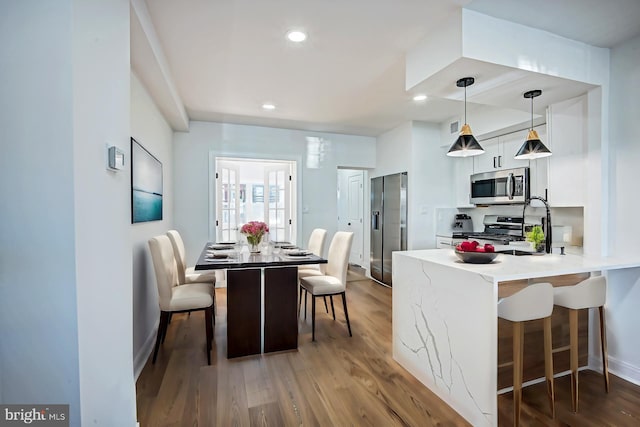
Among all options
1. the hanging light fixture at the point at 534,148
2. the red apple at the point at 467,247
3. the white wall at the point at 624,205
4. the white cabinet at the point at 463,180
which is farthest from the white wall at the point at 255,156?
the white wall at the point at 624,205

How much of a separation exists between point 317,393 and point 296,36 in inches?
98.4

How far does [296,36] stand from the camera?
2240 millimetres

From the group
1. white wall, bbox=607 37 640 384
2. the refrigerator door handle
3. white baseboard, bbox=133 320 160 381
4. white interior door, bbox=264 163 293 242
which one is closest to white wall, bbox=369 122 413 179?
the refrigerator door handle

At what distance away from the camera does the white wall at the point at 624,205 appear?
2189 mm

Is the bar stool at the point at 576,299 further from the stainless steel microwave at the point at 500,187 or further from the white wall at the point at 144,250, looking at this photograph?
the white wall at the point at 144,250

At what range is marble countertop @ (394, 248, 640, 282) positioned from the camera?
5.49ft

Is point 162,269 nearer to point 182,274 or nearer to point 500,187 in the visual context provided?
point 182,274

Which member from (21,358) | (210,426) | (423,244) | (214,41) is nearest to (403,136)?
(423,244)

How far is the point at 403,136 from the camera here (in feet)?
15.1

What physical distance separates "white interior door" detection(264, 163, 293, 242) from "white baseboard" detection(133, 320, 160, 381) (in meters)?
2.63

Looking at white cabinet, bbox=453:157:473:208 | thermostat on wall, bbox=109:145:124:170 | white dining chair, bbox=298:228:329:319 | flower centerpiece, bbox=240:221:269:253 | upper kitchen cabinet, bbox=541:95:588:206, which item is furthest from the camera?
Result: white cabinet, bbox=453:157:473:208

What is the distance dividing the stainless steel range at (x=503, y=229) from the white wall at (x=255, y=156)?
6.77 ft

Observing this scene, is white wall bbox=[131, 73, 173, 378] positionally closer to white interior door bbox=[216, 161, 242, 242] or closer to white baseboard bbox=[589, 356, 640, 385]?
white interior door bbox=[216, 161, 242, 242]

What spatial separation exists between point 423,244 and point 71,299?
4.19 meters
